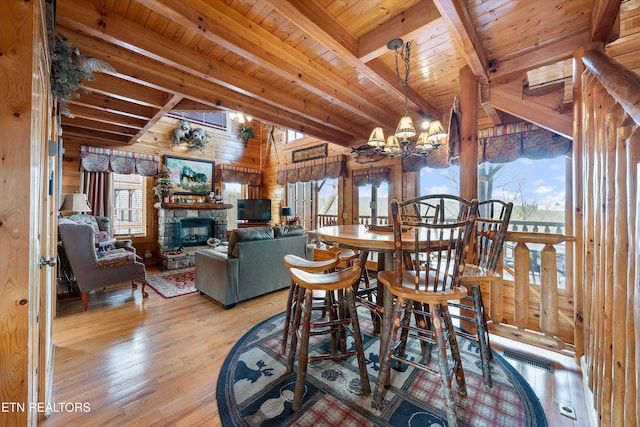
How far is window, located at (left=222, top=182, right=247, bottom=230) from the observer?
7129mm

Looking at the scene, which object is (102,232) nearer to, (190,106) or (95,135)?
(95,135)

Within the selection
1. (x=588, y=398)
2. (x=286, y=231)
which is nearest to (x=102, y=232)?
(x=286, y=231)

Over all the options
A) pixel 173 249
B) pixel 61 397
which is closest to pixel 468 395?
pixel 61 397

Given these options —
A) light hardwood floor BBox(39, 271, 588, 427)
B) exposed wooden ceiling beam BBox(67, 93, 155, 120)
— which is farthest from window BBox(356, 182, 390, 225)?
exposed wooden ceiling beam BBox(67, 93, 155, 120)

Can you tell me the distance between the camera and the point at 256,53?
7.09 feet

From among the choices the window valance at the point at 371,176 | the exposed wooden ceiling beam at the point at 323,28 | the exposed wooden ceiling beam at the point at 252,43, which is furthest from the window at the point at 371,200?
the exposed wooden ceiling beam at the point at 323,28

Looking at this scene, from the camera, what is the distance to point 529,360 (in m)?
1.93

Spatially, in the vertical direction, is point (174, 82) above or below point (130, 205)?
above

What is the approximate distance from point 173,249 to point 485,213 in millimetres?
5922

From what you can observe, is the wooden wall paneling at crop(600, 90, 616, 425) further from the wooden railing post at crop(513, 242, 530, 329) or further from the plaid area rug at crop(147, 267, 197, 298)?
the plaid area rug at crop(147, 267, 197, 298)

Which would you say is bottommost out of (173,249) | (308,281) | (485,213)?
(173,249)

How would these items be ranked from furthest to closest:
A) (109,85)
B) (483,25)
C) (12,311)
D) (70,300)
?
(70,300) < (109,85) < (483,25) < (12,311)

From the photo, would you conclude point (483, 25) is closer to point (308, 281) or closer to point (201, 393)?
point (308, 281)

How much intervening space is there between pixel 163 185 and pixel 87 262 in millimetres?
3019
